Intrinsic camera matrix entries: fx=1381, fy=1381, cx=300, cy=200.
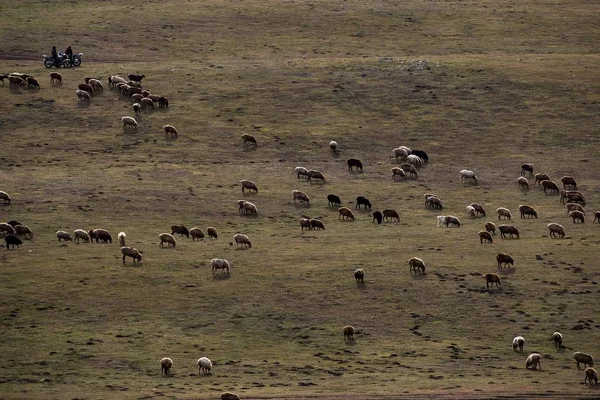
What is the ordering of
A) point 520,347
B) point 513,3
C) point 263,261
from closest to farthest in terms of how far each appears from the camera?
point 520,347
point 263,261
point 513,3

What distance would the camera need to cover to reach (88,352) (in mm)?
44969

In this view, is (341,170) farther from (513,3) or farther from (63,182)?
(513,3)

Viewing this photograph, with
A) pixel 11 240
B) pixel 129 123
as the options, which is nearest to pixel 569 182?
pixel 129 123

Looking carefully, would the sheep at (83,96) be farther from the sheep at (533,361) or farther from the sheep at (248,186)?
the sheep at (533,361)

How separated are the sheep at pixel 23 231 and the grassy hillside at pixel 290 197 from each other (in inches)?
38.6

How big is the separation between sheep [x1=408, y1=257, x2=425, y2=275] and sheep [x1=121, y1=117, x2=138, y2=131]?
79.5ft

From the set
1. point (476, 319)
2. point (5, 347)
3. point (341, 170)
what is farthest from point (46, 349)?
point (341, 170)

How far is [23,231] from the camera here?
56.1 m

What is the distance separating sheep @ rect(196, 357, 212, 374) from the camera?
1706 inches

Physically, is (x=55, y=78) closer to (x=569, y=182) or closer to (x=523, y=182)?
(x=523, y=182)

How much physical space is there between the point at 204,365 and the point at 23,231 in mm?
15701

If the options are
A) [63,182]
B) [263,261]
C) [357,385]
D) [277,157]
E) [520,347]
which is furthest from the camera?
[277,157]

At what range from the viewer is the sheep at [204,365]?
43344 millimetres

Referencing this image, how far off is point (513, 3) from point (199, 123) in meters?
33.9
